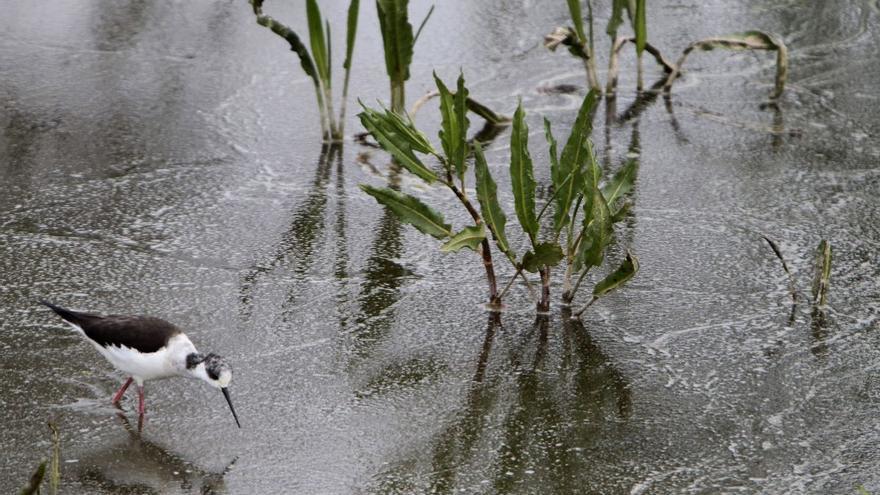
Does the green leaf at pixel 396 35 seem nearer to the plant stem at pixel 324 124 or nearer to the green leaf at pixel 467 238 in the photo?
the plant stem at pixel 324 124

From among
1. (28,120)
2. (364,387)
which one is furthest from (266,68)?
(364,387)

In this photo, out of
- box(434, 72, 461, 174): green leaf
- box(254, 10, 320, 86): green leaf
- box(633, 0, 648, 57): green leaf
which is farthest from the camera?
box(633, 0, 648, 57): green leaf

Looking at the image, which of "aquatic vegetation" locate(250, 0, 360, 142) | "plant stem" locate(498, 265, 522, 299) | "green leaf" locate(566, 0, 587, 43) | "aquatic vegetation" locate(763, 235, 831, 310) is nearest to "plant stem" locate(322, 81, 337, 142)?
"aquatic vegetation" locate(250, 0, 360, 142)

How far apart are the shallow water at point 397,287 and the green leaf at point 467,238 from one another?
0.42 m

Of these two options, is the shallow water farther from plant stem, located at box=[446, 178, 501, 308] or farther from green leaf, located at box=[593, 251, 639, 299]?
green leaf, located at box=[593, 251, 639, 299]

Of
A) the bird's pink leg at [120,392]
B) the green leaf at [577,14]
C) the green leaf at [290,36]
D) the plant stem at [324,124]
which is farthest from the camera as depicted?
the green leaf at [577,14]

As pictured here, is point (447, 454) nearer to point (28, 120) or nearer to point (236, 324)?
point (236, 324)

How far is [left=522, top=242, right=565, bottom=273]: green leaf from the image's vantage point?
523 cm

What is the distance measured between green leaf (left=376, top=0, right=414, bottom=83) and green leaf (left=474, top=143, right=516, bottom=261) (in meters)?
1.87

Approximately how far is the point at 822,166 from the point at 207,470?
463cm

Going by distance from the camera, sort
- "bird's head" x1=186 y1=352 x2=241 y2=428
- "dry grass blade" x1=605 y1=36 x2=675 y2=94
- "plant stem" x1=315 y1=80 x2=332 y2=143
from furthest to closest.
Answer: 1. "dry grass blade" x1=605 y1=36 x2=675 y2=94
2. "plant stem" x1=315 y1=80 x2=332 y2=143
3. "bird's head" x1=186 y1=352 x2=241 y2=428

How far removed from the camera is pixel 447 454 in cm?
447

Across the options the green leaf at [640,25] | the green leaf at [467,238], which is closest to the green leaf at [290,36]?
the green leaf at [640,25]

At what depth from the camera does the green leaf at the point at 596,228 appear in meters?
5.23
